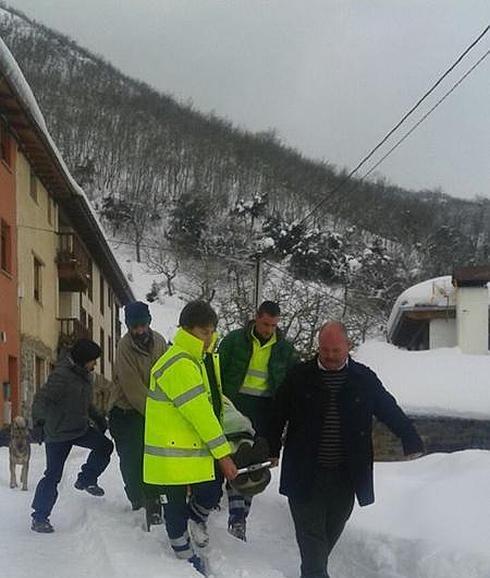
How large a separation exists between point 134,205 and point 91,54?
57.6m

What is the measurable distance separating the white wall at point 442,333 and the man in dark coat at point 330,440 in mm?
21999

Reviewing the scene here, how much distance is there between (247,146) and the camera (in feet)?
374

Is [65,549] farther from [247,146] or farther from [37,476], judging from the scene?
[247,146]

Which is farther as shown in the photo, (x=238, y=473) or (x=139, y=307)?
(x=139, y=307)

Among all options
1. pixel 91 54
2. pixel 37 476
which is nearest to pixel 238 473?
pixel 37 476

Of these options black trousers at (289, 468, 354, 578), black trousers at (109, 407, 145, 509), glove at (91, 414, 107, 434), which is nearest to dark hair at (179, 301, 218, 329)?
black trousers at (289, 468, 354, 578)

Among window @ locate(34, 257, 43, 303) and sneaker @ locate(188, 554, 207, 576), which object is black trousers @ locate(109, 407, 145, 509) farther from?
window @ locate(34, 257, 43, 303)

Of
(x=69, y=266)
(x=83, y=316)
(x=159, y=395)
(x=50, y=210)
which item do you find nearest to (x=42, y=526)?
(x=159, y=395)

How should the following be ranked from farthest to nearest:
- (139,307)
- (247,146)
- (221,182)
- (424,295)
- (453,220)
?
1. (247,146)
2. (221,182)
3. (453,220)
4. (424,295)
5. (139,307)

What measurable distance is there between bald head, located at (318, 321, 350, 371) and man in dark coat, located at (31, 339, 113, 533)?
7.89 ft

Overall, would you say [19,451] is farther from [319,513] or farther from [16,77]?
[16,77]

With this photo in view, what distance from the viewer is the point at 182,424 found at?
512 cm

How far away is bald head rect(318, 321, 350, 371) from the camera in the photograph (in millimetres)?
5109

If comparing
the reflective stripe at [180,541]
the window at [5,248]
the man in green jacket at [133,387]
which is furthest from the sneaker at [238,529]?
the window at [5,248]
